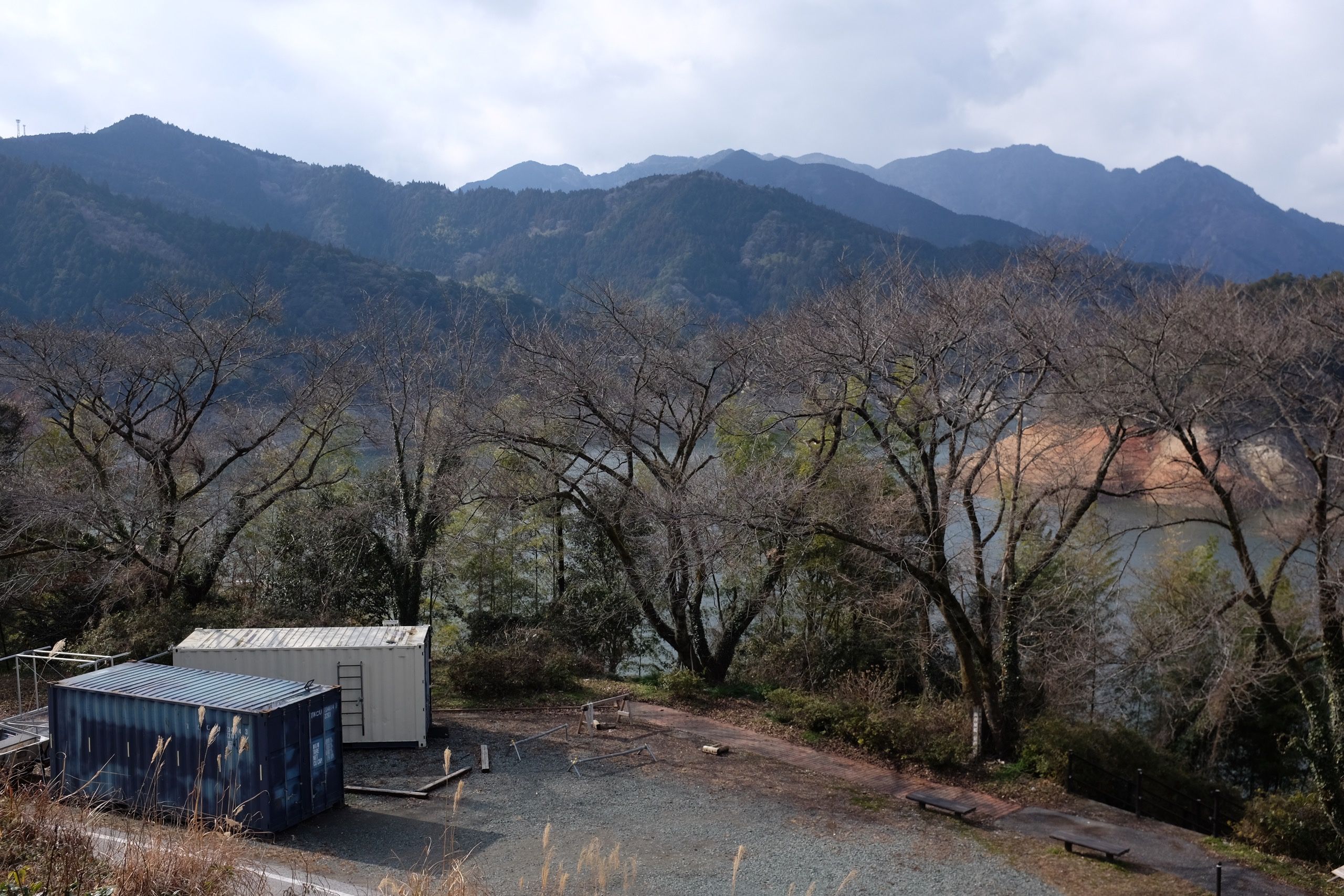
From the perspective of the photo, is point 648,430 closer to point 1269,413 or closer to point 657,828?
point 657,828

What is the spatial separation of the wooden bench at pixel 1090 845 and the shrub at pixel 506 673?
9868 millimetres

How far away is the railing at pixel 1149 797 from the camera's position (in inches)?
587

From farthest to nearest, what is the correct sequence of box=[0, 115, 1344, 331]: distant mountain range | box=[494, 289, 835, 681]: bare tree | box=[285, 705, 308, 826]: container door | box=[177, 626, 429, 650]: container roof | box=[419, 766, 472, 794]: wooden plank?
box=[0, 115, 1344, 331]: distant mountain range → box=[494, 289, 835, 681]: bare tree → box=[177, 626, 429, 650]: container roof → box=[419, 766, 472, 794]: wooden plank → box=[285, 705, 308, 826]: container door

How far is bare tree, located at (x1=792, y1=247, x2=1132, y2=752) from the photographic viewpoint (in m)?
14.9

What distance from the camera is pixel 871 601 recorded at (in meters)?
20.0

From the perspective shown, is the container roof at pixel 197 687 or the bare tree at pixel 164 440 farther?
the bare tree at pixel 164 440

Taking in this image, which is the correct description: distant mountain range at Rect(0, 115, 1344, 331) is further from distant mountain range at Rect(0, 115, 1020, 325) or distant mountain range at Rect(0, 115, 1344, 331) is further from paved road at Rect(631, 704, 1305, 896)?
paved road at Rect(631, 704, 1305, 896)

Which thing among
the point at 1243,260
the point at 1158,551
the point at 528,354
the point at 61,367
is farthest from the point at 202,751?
the point at 1243,260

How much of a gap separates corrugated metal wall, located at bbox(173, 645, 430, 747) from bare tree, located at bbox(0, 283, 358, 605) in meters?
5.73

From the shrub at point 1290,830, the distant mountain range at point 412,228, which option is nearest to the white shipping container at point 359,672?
the shrub at point 1290,830

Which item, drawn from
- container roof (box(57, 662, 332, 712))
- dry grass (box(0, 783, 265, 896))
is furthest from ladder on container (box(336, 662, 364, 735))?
dry grass (box(0, 783, 265, 896))

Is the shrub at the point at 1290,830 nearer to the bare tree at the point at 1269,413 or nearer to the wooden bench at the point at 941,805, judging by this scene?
the bare tree at the point at 1269,413

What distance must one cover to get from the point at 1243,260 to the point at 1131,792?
14359 cm

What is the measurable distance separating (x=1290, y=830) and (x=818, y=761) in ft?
21.5
